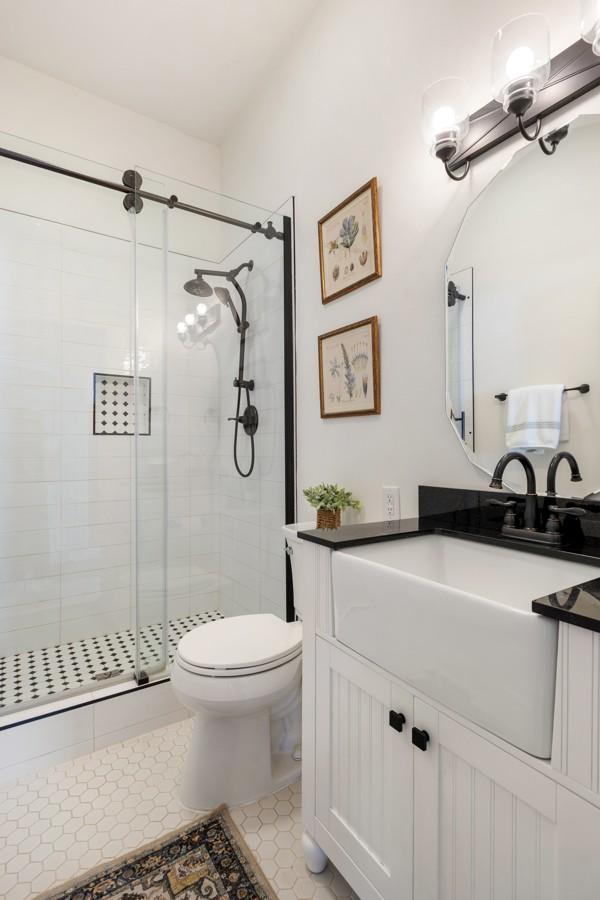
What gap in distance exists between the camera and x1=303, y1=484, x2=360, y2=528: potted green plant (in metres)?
1.62

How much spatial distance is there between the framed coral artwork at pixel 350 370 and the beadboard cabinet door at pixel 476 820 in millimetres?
1037

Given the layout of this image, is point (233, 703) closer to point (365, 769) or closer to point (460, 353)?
point (365, 769)

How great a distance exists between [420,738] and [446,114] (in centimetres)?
152

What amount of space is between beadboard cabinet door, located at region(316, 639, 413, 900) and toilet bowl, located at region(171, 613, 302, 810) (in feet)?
1.08

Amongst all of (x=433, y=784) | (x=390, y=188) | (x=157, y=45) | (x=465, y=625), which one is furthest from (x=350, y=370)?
(x=157, y=45)

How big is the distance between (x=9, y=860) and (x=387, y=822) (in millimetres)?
1112

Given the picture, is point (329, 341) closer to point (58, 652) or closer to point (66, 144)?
point (66, 144)

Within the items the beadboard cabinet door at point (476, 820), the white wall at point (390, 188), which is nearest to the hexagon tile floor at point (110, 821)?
the beadboard cabinet door at point (476, 820)

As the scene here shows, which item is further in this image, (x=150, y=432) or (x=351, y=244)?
(x=150, y=432)

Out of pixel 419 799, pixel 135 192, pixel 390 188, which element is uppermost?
pixel 135 192

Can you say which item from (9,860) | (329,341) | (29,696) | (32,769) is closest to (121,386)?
→ (329,341)

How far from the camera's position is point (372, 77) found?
159 centimetres

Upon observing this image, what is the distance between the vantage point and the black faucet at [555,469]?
1037 mm

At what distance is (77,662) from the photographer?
2.06 meters
